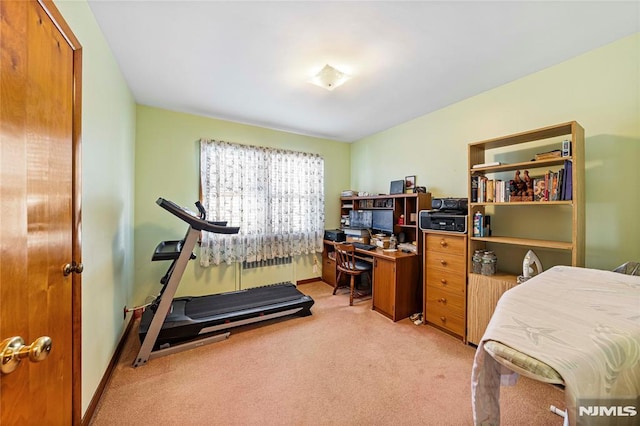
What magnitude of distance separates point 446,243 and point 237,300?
2534 mm

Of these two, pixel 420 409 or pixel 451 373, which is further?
pixel 451 373

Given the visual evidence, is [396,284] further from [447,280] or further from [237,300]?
[237,300]

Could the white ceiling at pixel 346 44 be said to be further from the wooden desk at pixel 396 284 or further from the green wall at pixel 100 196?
the wooden desk at pixel 396 284

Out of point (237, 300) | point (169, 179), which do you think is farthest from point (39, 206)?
point (169, 179)

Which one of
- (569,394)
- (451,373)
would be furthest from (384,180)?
(569,394)

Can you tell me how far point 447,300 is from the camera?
2.45m

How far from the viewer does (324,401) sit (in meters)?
1.60

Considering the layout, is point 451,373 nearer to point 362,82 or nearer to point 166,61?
point 362,82

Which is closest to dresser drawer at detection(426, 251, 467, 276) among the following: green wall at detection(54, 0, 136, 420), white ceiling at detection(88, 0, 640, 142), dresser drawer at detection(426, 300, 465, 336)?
dresser drawer at detection(426, 300, 465, 336)

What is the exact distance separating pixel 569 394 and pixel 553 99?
252cm

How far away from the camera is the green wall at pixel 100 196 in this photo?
1.38 m

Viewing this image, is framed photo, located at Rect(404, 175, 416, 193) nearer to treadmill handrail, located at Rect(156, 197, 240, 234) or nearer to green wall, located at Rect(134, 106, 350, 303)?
green wall, located at Rect(134, 106, 350, 303)

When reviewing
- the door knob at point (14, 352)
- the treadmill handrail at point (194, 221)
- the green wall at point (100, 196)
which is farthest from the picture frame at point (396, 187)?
the door knob at point (14, 352)

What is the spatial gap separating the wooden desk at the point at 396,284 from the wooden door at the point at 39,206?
2616 mm
